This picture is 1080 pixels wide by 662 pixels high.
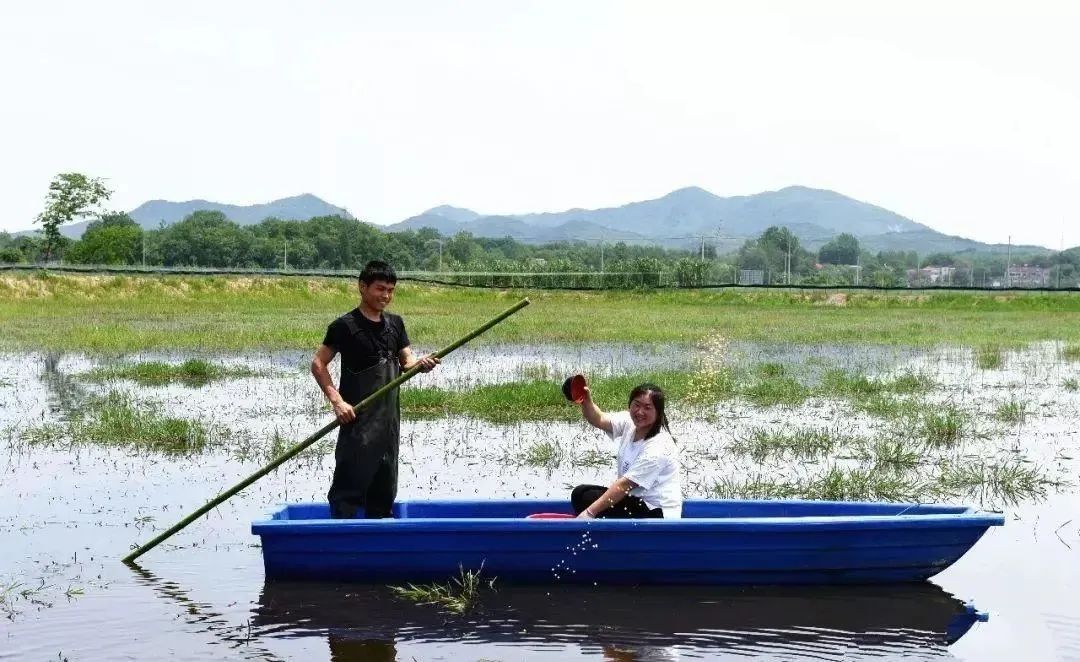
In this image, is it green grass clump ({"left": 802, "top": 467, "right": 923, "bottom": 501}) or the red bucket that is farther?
green grass clump ({"left": 802, "top": 467, "right": 923, "bottom": 501})

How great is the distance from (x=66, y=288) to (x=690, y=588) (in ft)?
118

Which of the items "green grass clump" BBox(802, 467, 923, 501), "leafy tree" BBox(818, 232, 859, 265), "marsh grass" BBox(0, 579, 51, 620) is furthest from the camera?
"leafy tree" BBox(818, 232, 859, 265)

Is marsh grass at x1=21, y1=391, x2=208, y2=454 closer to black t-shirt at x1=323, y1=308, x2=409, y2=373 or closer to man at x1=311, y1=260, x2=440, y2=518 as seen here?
man at x1=311, y1=260, x2=440, y2=518

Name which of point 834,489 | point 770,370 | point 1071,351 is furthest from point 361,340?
point 1071,351

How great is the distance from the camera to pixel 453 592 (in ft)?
26.1

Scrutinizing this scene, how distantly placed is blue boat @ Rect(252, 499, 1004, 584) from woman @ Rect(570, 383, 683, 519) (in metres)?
0.20

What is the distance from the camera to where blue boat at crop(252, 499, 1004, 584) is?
7.88m

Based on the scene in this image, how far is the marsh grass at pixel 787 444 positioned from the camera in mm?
12516

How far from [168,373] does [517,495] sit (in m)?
9.82

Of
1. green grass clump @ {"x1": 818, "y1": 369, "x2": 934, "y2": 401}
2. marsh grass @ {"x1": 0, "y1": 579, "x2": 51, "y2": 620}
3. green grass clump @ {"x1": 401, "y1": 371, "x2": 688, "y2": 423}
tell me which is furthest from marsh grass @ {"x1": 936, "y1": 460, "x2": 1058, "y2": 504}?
marsh grass @ {"x1": 0, "y1": 579, "x2": 51, "y2": 620}

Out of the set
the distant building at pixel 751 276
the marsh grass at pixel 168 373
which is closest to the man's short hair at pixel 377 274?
the marsh grass at pixel 168 373

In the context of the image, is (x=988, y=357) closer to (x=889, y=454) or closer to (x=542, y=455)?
(x=889, y=454)

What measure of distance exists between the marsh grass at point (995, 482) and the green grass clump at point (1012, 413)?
11.3 ft

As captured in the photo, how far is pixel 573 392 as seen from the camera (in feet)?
26.8
